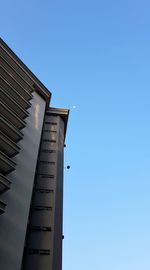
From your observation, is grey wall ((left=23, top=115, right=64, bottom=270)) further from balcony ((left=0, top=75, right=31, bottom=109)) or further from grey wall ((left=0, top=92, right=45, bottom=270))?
balcony ((left=0, top=75, right=31, bottom=109))

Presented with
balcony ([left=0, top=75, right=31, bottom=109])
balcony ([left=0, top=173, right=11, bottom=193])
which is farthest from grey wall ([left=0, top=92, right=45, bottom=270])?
balcony ([left=0, top=75, right=31, bottom=109])

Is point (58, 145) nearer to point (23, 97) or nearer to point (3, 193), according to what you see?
point (23, 97)

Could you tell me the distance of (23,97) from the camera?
41.1m

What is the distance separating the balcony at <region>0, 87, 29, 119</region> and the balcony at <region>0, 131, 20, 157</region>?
5839 mm

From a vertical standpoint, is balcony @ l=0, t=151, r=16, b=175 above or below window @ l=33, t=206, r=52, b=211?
above

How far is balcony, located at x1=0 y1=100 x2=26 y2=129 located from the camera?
3356 centimetres

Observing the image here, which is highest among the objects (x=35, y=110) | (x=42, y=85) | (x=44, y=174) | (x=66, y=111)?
(x=42, y=85)

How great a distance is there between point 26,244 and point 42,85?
2650cm

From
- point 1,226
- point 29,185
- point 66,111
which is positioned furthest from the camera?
point 66,111

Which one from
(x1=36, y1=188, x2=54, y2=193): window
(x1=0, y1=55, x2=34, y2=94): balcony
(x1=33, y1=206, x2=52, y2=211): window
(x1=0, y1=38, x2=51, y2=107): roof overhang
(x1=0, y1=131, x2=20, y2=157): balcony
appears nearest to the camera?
(x1=33, y1=206, x2=52, y2=211): window

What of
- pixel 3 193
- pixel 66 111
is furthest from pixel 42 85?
pixel 3 193

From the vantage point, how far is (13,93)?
3834 cm

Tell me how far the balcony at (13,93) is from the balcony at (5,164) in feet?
36.0

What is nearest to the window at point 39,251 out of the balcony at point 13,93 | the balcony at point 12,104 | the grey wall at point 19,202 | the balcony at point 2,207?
the grey wall at point 19,202
